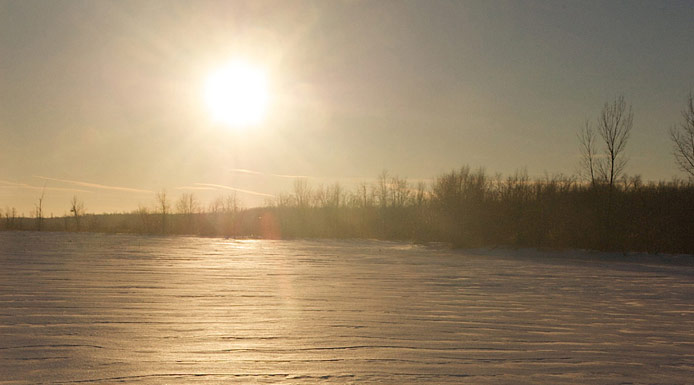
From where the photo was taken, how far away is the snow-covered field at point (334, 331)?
3637 mm

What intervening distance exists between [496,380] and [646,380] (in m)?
1.13

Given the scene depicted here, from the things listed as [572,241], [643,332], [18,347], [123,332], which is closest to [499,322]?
[643,332]

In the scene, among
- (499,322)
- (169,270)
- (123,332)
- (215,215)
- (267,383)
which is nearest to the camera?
(267,383)

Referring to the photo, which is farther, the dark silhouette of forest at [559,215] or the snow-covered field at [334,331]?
the dark silhouette of forest at [559,215]

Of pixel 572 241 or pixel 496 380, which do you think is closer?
pixel 496 380

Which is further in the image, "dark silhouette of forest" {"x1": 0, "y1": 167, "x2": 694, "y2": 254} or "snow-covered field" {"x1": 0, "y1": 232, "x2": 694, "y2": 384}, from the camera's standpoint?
"dark silhouette of forest" {"x1": 0, "y1": 167, "x2": 694, "y2": 254}

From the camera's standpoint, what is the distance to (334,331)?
4.93 m

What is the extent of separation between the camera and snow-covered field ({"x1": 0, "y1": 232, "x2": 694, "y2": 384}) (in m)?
3.64

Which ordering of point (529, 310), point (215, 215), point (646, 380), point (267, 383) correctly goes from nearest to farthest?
1. point (267, 383)
2. point (646, 380)
3. point (529, 310)
4. point (215, 215)

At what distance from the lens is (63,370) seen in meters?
3.57

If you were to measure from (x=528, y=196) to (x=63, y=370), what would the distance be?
975 inches

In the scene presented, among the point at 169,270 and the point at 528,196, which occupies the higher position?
the point at 528,196

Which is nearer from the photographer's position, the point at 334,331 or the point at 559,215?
the point at 334,331

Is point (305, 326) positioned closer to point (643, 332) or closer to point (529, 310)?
point (529, 310)
